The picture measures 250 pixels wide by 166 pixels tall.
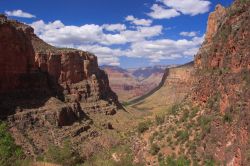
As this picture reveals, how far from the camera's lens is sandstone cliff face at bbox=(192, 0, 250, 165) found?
35.1 m

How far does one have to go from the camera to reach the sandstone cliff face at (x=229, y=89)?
35125 millimetres

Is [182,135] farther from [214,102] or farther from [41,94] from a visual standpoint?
[41,94]

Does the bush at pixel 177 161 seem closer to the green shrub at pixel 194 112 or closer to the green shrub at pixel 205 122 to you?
the green shrub at pixel 205 122

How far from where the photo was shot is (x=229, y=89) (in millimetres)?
39250

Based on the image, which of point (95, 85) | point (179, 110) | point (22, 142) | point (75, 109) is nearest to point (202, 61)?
point (179, 110)

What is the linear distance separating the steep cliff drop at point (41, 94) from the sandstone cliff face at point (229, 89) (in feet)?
131

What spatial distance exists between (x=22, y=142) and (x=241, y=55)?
163 feet

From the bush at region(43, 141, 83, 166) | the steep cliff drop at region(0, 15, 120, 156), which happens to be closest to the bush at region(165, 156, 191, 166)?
the bush at region(43, 141, 83, 166)

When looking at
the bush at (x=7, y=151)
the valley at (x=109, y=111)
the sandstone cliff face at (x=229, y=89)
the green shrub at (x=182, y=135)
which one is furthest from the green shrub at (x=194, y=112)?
the bush at (x=7, y=151)

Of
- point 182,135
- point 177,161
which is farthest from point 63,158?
point 177,161

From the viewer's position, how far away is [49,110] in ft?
300

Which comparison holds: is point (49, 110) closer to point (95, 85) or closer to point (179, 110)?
point (95, 85)

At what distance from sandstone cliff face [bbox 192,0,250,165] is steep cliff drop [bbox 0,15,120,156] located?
4005cm

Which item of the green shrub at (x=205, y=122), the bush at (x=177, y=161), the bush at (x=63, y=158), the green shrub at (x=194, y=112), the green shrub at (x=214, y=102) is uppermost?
the green shrub at (x=214, y=102)
